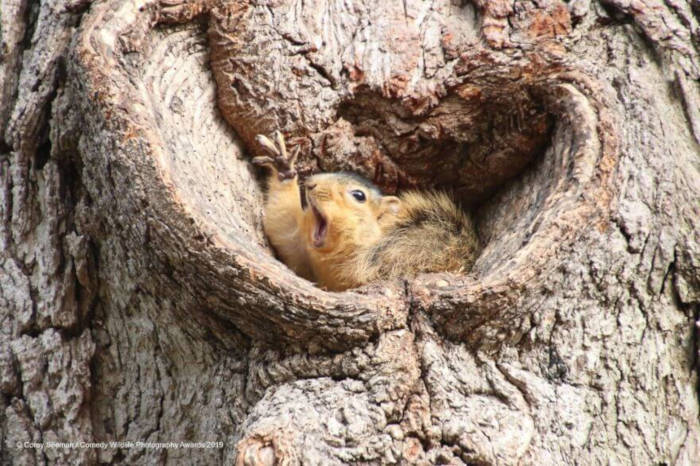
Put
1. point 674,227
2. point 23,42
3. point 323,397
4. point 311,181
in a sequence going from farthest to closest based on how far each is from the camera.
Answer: point 311,181 → point 23,42 → point 674,227 → point 323,397

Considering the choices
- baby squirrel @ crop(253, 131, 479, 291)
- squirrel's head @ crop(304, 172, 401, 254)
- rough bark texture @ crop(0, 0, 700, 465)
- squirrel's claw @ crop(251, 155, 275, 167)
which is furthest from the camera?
squirrel's head @ crop(304, 172, 401, 254)

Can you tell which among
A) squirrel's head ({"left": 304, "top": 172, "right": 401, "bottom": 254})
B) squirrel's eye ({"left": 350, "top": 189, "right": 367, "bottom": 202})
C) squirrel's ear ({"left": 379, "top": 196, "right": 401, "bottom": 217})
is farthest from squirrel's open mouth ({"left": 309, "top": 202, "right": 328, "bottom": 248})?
squirrel's ear ({"left": 379, "top": 196, "right": 401, "bottom": 217})

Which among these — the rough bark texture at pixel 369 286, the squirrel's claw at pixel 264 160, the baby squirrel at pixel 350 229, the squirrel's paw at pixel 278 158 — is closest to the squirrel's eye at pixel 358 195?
the baby squirrel at pixel 350 229

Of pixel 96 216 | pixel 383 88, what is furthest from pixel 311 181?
pixel 96 216

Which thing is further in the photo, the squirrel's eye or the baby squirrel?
the squirrel's eye

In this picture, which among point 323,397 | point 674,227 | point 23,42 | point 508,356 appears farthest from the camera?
point 23,42

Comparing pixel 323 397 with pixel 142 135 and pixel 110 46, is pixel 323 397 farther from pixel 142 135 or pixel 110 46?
pixel 110 46

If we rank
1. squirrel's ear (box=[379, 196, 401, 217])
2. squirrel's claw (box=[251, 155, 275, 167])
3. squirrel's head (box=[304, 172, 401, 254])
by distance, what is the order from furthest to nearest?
squirrel's ear (box=[379, 196, 401, 217]) → squirrel's head (box=[304, 172, 401, 254]) → squirrel's claw (box=[251, 155, 275, 167])

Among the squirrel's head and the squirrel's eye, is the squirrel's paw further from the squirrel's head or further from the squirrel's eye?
the squirrel's eye
